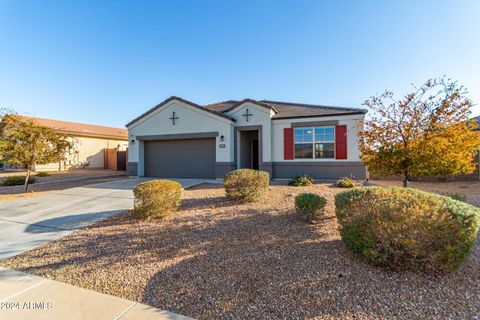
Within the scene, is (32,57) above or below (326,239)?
above

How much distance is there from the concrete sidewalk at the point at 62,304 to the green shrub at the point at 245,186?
170 inches

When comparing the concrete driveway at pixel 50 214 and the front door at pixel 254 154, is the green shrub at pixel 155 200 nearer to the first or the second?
the concrete driveway at pixel 50 214

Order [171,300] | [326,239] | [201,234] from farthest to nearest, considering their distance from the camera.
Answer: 1. [201,234]
2. [326,239]
3. [171,300]

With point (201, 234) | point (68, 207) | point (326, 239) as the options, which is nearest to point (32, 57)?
point (68, 207)

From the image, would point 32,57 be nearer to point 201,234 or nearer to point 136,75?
point 136,75

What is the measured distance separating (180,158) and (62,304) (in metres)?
11.4

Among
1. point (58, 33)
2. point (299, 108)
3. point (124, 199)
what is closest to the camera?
point (124, 199)

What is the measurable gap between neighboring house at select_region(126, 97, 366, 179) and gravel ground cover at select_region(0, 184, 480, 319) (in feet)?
24.4

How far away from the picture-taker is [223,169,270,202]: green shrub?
666 centimetres

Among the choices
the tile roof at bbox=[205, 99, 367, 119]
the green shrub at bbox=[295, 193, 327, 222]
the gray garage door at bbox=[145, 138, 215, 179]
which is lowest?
the green shrub at bbox=[295, 193, 327, 222]

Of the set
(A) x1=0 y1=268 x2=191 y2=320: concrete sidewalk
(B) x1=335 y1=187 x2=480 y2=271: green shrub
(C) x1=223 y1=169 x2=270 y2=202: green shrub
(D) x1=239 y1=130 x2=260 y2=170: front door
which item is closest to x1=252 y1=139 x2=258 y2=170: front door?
(D) x1=239 y1=130 x2=260 y2=170: front door

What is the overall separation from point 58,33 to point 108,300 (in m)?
13.5

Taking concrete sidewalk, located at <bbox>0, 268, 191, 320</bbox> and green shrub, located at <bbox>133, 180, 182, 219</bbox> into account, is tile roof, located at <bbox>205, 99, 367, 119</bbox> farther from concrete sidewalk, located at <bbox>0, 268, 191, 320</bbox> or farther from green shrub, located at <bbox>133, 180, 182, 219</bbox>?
concrete sidewalk, located at <bbox>0, 268, 191, 320</bbox>

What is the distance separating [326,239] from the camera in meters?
4.10
